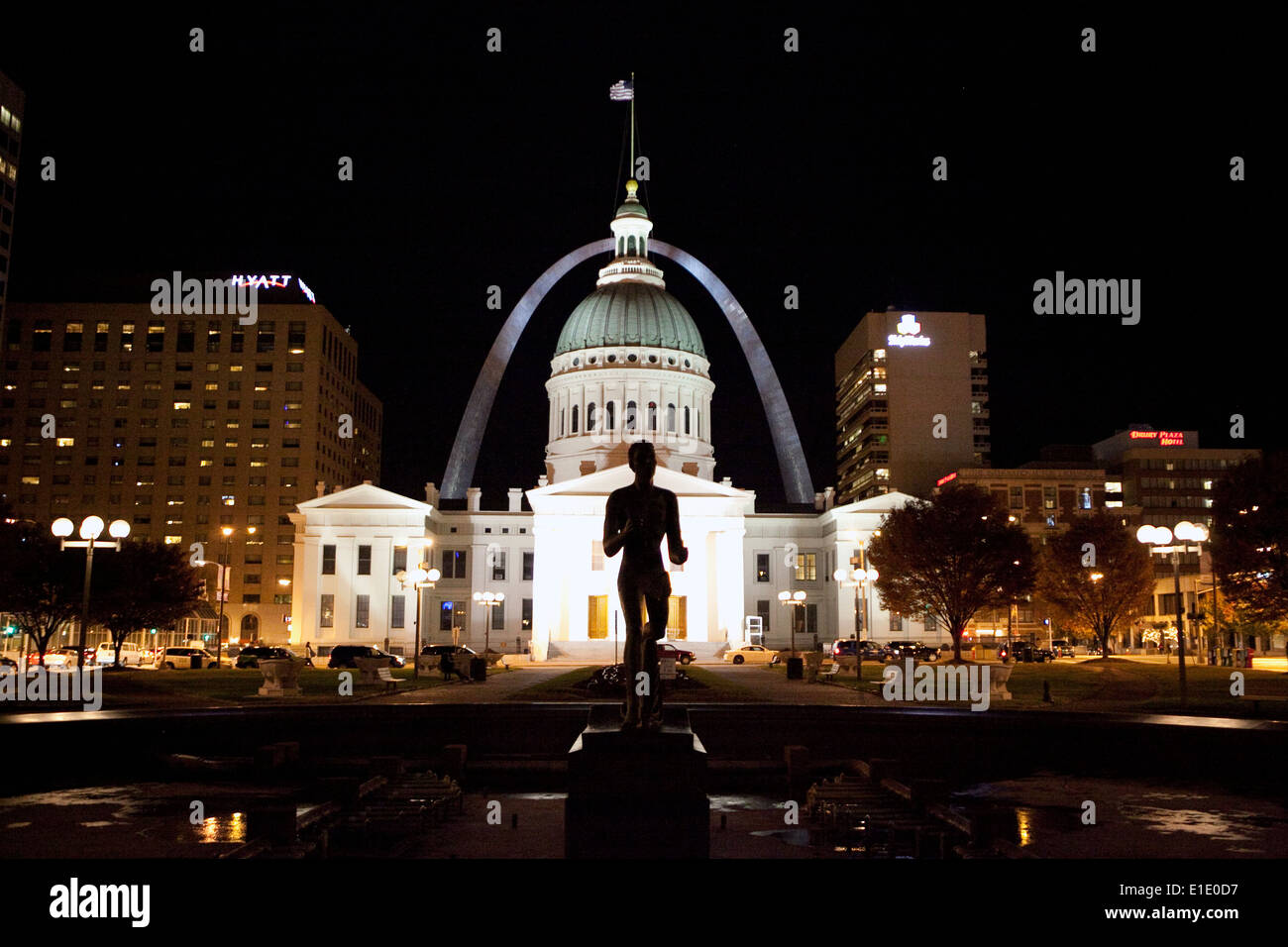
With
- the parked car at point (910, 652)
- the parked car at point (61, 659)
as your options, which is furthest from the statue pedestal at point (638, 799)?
the parked car at point (910, 652)

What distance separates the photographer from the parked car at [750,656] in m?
80.1

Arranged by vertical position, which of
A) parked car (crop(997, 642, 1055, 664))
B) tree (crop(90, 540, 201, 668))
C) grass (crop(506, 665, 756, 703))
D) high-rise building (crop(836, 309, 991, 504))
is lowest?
parked car (crop(997, 642, 1055, 664))

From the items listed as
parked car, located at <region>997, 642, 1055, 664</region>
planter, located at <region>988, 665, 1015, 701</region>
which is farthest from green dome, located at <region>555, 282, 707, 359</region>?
planter, located at <region>988, 665, 1015, 701</region>

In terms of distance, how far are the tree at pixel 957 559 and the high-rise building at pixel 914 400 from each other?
100834 millimetres

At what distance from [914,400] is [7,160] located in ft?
394

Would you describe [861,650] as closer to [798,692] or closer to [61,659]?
[798,692]

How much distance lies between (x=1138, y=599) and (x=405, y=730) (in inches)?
2615

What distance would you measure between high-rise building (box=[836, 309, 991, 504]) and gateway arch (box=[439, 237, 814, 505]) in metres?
32.0

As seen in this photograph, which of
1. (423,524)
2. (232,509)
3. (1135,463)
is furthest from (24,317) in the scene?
(1135,463)

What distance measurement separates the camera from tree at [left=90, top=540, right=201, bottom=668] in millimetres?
59094

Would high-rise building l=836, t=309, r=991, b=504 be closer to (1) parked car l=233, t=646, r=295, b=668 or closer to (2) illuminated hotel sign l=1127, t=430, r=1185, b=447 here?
(2) illuminated hotel sign l=1127, t=430, r=1185, b=447

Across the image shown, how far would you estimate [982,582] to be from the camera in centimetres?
6769

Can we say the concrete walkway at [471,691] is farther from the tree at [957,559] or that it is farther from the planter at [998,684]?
the tree at [957,559]
